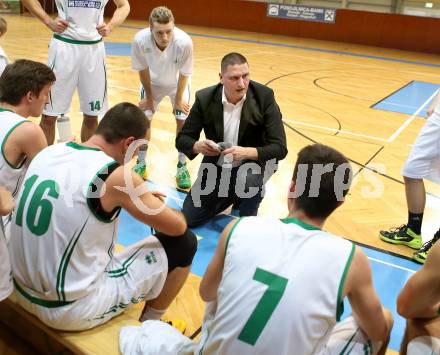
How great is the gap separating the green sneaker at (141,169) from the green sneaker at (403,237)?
94.3 inches

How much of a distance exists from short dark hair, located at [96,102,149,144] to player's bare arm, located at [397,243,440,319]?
4.74 feet

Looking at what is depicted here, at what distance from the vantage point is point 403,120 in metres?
8.23

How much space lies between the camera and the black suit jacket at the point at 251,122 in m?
4.12

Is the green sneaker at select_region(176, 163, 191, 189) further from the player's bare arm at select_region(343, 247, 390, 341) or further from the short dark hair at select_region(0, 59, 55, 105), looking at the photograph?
the player's bare arm at select_region(343, 247, 390, 341)

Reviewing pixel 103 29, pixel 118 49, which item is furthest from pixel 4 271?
pixel 118 49

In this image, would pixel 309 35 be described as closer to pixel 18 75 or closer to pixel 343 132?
pixel 343 132

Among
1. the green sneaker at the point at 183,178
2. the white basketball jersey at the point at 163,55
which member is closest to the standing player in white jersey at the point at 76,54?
the white basketball jersey at the point at 163,55

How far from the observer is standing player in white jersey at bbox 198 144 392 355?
5.78 feet

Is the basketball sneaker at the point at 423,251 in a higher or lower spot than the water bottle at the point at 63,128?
lower

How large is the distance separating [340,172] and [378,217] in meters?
2.83

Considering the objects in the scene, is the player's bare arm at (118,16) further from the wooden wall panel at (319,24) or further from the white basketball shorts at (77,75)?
the wooden wall panel at (319,24)

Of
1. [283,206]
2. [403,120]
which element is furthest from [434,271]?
[403,120]

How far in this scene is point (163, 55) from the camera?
17.3 ft

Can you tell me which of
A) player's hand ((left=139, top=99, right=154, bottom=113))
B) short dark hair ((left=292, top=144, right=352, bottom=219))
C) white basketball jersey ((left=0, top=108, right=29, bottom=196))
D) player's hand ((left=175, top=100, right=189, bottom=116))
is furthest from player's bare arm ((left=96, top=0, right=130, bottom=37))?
short dark hair ((left=292, top=144, right=352, bottom=219))
